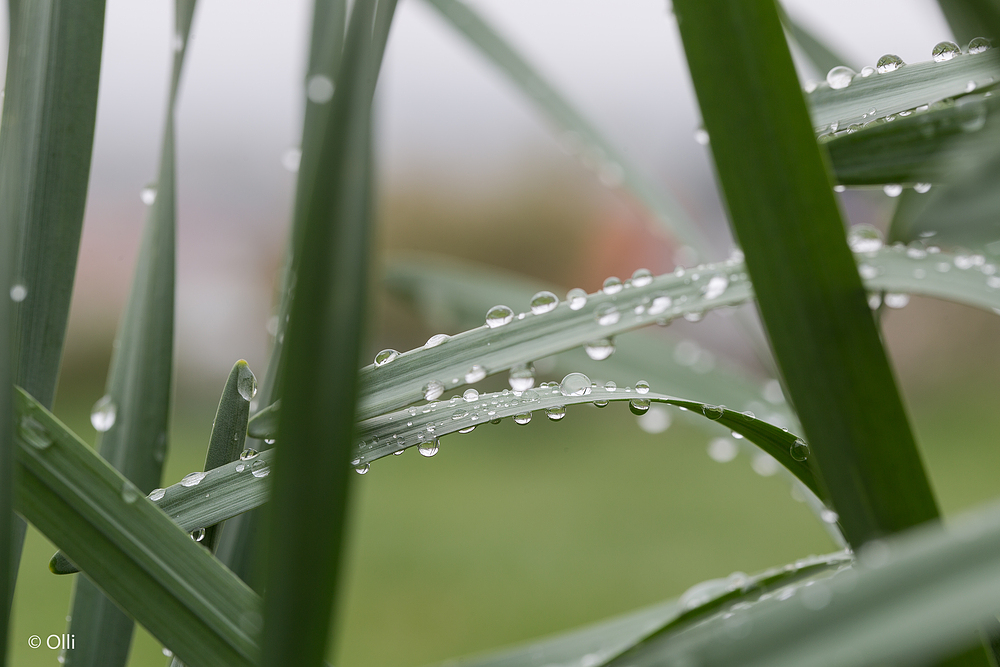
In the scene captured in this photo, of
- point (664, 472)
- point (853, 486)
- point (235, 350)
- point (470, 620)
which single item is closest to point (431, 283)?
point (853, 486)

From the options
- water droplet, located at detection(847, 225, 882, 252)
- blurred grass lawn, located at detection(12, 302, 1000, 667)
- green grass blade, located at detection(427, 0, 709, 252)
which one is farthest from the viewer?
blurred grass lawn, located at detection(12, 302, 1000, 667)

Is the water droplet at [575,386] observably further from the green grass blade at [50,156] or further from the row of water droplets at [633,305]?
the green grass blade at [50,156]

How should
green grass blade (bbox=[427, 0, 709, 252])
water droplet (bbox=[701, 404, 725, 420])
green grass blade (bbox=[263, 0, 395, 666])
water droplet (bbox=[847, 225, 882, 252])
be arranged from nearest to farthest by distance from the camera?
green grass blade (bbox=[263, 0, 395, 666])
water droplet (bbox=[701, 404, 725, 420])
water droplet (bbox=[847, 225, 882, 252])
green grass blade (bbox=[427, 0, 709, 252])

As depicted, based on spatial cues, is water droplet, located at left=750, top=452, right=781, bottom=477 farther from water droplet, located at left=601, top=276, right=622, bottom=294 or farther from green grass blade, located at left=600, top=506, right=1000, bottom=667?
green grass blade, located at left=600, top=506, right=1000, bottom=667

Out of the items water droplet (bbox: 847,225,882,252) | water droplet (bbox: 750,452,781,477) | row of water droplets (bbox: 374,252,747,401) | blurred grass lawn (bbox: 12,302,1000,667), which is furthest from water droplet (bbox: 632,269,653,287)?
blurred grass lawn (bbox: 12,302,1000,667)

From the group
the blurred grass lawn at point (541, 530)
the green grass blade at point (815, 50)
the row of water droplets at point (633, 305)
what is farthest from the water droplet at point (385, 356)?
the blurred grass lawn at point (541, 530)

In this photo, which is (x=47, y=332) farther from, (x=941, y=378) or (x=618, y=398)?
(x=941, y=378)

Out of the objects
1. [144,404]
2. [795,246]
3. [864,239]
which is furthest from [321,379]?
[864,239]
